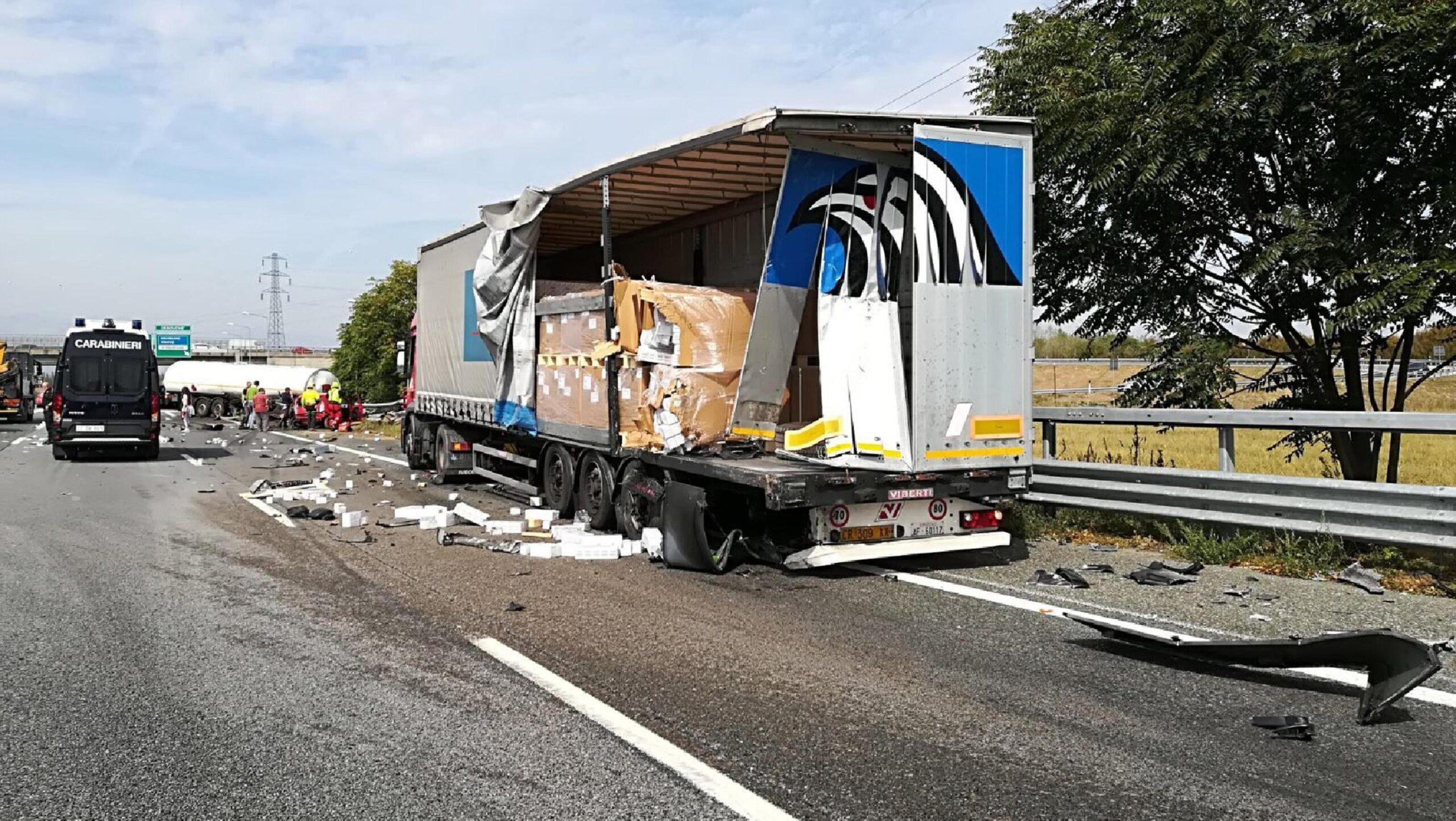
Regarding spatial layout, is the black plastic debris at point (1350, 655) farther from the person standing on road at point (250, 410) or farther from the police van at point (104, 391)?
the person standing on road at point (250, 410)

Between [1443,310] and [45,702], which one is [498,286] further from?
[1443,310]

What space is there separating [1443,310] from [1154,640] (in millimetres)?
5219

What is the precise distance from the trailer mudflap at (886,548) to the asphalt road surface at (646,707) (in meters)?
0.19

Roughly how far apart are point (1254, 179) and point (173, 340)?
307 ft

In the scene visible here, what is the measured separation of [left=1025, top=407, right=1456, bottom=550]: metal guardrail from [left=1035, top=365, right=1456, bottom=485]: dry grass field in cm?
36

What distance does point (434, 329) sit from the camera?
16.2 metres

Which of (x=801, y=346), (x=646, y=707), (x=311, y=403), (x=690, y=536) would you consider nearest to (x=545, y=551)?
(x=690, y=536)

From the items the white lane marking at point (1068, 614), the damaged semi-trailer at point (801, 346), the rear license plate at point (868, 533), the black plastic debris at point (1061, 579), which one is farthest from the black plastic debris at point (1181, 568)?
the rear license plate at point (868, 533)

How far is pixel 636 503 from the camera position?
A: 968cm

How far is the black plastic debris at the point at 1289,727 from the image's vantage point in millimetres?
4492

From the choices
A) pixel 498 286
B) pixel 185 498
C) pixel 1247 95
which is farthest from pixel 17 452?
pixel 1247 95

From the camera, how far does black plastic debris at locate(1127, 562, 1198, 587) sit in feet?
24.6

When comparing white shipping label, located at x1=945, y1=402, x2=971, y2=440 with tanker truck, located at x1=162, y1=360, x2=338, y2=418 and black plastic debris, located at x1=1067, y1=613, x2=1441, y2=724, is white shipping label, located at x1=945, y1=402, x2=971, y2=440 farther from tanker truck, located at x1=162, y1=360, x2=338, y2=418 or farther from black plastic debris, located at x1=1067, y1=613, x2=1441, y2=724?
tanker truck, located at x1=162, y1=360, x2=338, y2=418

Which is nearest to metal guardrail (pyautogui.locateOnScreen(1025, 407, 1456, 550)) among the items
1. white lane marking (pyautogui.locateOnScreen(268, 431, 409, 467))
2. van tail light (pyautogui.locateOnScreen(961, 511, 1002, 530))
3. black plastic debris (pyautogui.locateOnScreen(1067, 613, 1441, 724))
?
van tail light (pyautogui.locateOnScreen(961, 511, 1002, 530))
